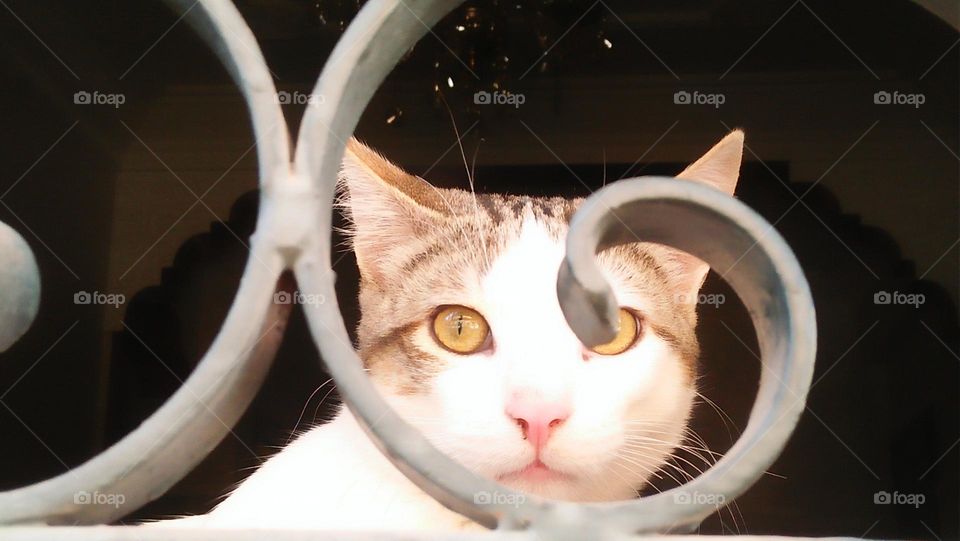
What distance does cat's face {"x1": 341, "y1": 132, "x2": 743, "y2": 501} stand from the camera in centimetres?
107

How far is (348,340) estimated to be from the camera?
57 cm

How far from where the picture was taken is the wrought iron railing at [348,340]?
1.79ft

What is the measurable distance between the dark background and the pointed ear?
1.45ft

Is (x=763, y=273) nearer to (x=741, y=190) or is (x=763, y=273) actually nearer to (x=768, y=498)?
(x=768, y=498)

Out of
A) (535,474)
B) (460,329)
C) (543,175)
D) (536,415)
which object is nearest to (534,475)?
(535,474)

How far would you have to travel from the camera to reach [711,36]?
1957mm

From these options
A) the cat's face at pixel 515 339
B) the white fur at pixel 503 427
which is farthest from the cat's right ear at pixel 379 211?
the white fur at pixel 503 427

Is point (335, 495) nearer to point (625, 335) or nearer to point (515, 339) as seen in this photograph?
point (515, 339)

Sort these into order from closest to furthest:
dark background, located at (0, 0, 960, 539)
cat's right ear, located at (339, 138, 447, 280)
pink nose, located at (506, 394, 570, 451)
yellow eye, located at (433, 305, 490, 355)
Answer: pink nose, located at (506, 394, 570, 451) < yellow eye, located at (433, 305, 490, 355) < cat's right ear, located at (339, 138, 447, 280) < dark background, located at (0, 0, 960, 539)

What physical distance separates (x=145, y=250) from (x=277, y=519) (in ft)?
4.04

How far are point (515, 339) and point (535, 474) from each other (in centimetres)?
19

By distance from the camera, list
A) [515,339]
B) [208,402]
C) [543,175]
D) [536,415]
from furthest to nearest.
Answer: [543,175]
[515,339]
[536,415]
[208,402]

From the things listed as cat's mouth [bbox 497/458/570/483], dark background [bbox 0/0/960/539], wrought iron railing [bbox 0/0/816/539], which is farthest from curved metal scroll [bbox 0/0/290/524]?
Answer: dark background [bbox 0/0/960/539]

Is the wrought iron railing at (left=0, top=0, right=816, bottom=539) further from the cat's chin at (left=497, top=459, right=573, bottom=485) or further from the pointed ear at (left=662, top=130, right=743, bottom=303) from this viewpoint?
Answer: the pointed ear at (left=662, top=130, right=743, bottom=303)
